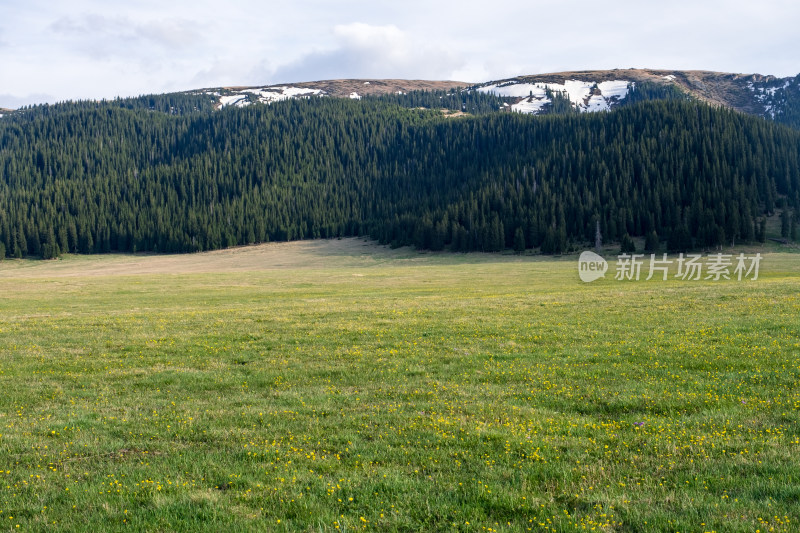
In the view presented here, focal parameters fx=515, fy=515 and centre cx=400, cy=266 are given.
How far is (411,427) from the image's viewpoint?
36.0 ft

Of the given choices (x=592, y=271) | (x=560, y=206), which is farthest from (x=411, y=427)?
(x=560, y=206)

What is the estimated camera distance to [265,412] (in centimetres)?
1248

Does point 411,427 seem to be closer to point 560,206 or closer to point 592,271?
point 592,271

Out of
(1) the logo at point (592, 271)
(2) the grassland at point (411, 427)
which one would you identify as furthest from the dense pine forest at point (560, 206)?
(2) the grassland at point (411, 427)

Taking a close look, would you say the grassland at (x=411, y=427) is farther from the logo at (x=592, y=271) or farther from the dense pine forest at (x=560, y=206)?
the dense pine forest at (x=560, y=206)

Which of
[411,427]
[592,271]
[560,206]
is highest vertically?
[560,206]

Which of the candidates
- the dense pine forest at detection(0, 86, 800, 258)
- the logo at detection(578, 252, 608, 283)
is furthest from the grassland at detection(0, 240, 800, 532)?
the dense pine forest at detection(0, 86, 800, 258)

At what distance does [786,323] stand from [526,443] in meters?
17.6

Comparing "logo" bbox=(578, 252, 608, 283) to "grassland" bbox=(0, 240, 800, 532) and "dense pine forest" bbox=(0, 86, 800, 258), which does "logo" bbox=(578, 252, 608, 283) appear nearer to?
"grassland" bbox=(0, 240, 800, 532)

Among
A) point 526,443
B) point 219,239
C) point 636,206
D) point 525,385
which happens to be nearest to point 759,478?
point 526,443

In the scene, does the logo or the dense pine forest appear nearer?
the logo

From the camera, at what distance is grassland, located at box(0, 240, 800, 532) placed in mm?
7488

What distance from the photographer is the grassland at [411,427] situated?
7.49 meters

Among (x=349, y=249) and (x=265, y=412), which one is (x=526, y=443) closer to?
(x=265, y=412)
